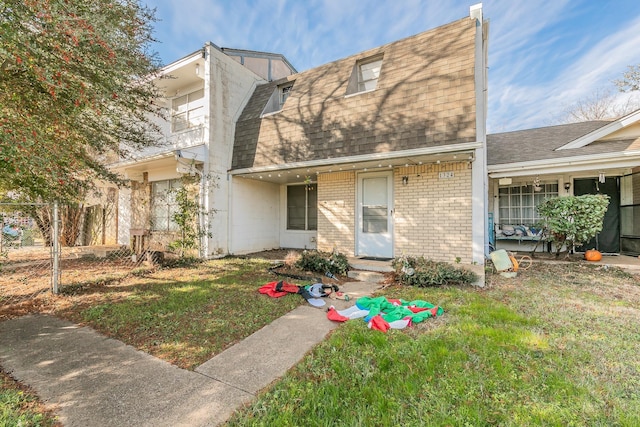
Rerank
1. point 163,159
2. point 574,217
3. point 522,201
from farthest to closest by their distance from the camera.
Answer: point 522,201
point 163,159
point 574,217

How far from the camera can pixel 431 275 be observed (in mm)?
5352

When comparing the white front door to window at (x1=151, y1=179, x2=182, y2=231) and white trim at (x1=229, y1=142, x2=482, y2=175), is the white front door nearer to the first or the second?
white trim at (x1=229, y1=142, x2=482, y2=175)

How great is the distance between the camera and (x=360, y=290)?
17.5ft

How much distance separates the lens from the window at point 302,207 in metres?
10.2

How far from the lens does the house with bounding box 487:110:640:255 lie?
745 cm

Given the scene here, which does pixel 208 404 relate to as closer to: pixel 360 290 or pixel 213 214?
pixel 360 290

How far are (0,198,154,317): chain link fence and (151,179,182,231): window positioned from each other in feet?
4.66

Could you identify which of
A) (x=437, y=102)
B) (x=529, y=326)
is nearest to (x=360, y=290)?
(x=529, y=326)

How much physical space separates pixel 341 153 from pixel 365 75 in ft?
9.10

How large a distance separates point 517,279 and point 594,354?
345cm

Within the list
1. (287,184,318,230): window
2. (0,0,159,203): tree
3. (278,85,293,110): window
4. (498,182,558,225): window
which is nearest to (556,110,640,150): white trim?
(498,182,558,225): window

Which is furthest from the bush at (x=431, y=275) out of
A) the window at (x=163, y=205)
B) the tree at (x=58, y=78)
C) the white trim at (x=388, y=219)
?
the window at (x=163, y=205)

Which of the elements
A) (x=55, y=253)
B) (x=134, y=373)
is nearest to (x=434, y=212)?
(x=134, y=373)

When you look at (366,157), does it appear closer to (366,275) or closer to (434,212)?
(434,212)
